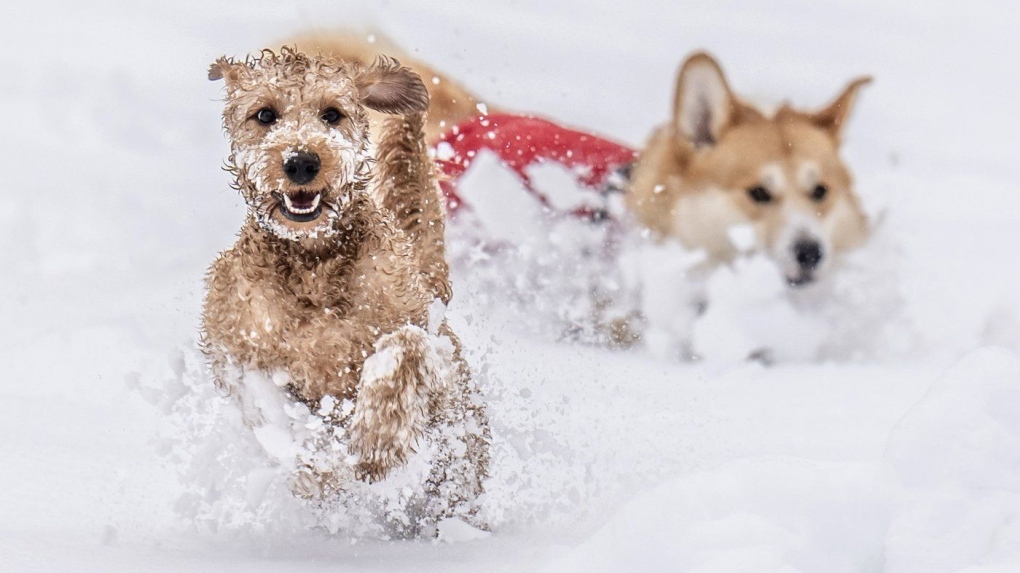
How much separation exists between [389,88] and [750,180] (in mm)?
3196

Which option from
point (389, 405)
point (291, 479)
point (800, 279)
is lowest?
point (291, 479)

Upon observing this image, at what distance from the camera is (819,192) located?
21.3 feet

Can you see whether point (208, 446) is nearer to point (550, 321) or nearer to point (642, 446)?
point (642, 446)

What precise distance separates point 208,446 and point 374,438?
0.73 metres

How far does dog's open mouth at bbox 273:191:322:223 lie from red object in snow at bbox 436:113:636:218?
10.5ft

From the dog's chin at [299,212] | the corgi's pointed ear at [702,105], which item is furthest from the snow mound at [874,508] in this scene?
the corgi's pointed ear at [702,105]

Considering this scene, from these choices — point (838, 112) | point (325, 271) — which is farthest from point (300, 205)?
point (838, 112)

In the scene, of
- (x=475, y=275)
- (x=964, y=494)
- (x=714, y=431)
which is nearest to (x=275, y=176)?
(x=964, y=494)

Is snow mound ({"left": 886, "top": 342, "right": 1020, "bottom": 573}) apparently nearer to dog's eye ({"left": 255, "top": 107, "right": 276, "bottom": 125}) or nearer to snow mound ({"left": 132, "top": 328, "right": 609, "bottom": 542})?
snow mound ({"left": 132, "top": 328, "right": 609, "bottom": 542})

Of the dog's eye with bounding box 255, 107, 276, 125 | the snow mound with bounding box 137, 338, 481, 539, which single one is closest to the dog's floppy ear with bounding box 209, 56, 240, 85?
the dog's eye with bounding box 255, 107, 276, 125

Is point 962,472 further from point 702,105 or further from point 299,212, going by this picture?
point 702,105

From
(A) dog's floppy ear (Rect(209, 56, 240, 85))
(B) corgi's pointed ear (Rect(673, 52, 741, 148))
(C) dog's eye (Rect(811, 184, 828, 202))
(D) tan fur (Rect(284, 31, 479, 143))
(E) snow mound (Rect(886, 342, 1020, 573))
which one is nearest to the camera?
(E) snow mound (Rect(886, 342, 1020, 573))

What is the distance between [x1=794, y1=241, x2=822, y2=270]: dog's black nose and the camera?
6.47 meters

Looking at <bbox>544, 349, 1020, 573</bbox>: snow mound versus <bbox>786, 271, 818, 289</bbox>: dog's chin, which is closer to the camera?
<bbox>544, 349, 1020, 573</bbox>: snow mound
